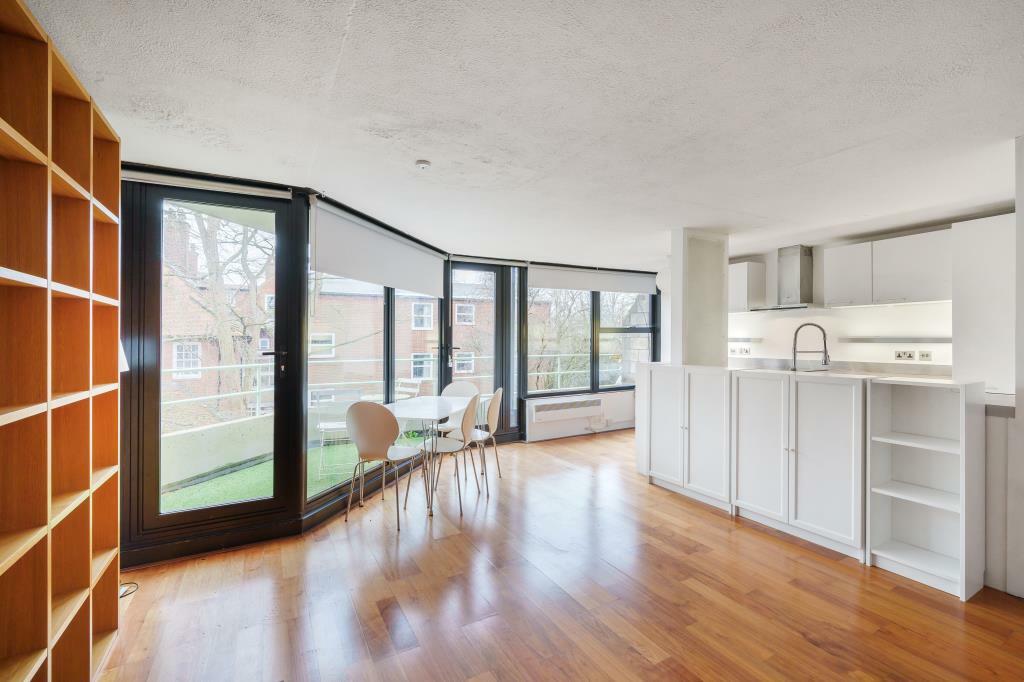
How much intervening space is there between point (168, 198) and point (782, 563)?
4494mm

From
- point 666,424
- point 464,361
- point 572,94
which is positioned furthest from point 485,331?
point 572,94

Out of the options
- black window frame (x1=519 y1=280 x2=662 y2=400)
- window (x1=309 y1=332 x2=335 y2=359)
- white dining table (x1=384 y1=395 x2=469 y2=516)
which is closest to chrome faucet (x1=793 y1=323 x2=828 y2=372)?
black window frame (x1=519 y1=280 x2=662 y2=400)

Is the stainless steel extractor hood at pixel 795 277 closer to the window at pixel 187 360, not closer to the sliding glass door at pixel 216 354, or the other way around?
the sliding glass door at pixel 216 354

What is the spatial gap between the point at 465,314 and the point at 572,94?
3.99 metres

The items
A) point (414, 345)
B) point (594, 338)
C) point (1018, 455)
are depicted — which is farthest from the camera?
point (594, 338)

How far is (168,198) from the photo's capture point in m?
2.83

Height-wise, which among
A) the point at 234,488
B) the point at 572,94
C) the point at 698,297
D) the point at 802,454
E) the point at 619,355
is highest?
the point at 572,94

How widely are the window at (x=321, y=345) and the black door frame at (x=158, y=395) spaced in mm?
418

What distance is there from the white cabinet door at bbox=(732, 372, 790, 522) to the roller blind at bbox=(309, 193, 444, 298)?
3084mm

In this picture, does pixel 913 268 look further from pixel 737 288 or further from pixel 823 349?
pixel 737 288

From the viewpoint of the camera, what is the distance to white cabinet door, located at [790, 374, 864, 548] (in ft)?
9.42

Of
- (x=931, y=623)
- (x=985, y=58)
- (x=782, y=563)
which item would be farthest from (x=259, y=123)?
(x=931, y=623)

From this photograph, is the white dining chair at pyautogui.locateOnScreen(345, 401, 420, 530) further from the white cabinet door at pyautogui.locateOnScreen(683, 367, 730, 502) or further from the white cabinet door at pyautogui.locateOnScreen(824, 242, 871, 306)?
the white cabinet door at pyautogui.locateOnScreen(824, 242, 871, 306)

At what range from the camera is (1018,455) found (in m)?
2.41
